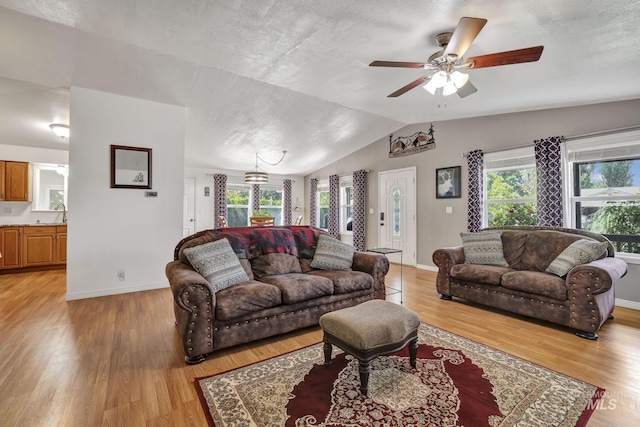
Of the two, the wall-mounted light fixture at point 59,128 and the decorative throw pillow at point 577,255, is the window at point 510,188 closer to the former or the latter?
the decorative throw pillow at point 577,255

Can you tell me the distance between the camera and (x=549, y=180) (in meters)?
4.04

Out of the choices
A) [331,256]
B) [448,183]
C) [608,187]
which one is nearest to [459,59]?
[331,256]

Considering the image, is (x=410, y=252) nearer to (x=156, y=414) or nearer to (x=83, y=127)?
(x=156, y=414)

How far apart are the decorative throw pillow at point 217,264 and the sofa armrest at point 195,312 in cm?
28

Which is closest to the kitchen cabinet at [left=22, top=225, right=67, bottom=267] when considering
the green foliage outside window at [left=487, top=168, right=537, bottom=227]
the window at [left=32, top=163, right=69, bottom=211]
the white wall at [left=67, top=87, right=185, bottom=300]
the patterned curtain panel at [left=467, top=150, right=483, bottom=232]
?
the window at [left=32, top=163, right=69, bottom=211]

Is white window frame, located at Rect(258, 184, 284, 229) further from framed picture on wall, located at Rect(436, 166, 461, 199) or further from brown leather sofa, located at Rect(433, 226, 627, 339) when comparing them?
brown leather sofa, located at Rect(433, 226, 627, 339)

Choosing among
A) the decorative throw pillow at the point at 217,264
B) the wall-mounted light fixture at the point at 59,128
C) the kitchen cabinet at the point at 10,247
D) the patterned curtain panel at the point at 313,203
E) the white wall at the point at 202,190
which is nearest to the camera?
the decorative throw pillow at the point at 217,264

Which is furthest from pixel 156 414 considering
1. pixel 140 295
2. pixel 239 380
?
pixel 140 295

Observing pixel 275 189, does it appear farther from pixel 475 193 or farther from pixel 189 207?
pixel 475 193

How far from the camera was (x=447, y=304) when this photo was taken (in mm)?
3631

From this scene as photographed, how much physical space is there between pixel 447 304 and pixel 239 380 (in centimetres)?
270

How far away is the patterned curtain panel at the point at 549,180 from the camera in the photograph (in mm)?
3963

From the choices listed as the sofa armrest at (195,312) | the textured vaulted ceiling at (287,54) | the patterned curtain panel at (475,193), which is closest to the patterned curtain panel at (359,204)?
the textured vaulted ceiling at (287,54)

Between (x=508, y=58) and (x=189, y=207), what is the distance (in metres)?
7.18
